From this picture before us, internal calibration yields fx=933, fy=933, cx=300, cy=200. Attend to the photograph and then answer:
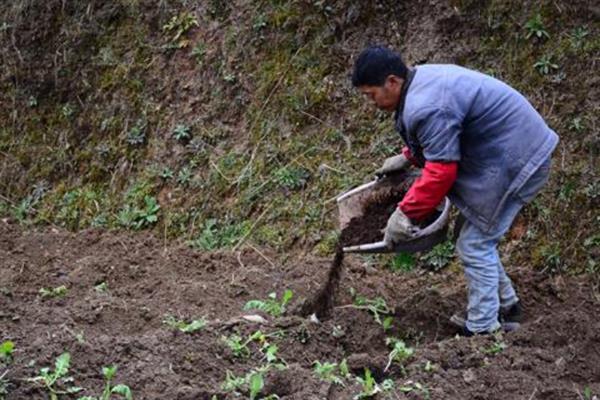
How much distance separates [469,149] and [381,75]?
2.17 ft

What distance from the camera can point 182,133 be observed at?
8.15m

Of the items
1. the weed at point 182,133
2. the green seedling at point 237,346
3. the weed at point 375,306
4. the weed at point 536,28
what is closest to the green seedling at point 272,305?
the weed at point 375,306

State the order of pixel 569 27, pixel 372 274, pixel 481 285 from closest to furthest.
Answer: pixel 481 285 → pixel 372 274 → pixel 569 27

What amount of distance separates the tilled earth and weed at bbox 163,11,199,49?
83.4 inches

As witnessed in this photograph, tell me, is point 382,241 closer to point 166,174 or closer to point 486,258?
point 486,258

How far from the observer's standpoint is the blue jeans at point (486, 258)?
519 centimetres

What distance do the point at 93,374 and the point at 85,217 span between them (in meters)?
3.93

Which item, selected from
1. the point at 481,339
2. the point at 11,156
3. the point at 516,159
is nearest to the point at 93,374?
the point at 481,339

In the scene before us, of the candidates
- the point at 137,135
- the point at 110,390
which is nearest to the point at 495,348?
the point at 110,390

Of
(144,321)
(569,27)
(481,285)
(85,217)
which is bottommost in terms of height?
(85,217)

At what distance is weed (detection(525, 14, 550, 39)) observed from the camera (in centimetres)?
706

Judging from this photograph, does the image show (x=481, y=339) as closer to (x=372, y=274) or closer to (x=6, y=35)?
(x=372, y=274)

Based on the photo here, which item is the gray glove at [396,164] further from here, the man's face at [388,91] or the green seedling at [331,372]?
the green seedling at [331,372]

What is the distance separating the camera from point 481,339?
5.13 m
